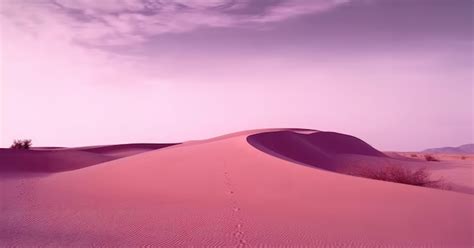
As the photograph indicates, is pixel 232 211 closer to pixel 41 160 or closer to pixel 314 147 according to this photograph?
pixel 41 160

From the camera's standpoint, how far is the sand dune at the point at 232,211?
677 centimetres

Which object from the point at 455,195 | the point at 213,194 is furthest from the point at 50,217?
the point at 455,195

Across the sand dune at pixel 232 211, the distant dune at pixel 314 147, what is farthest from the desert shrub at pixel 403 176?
the distant dune at pixel 314 147

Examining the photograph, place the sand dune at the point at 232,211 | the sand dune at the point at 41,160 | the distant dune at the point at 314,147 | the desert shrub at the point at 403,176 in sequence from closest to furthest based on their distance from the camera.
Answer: the sand dune at the point at 232,211
the desert shrub at the point at 403,176
the sand dune at the point at 41,160
the distant dune at the point at 314,147

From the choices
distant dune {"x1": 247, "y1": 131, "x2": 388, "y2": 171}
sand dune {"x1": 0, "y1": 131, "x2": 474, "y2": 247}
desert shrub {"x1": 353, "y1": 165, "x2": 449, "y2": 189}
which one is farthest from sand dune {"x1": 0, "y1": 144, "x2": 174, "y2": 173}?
desert shrub {"x1": 353, "y1": 165, "x2": 449, "y2": 189}

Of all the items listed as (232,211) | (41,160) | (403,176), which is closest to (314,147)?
(403,176)

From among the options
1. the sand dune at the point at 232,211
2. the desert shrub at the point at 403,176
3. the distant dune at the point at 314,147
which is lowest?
the sand dune at the point at 232,211

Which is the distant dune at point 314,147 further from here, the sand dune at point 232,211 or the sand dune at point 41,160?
the sand dune at point 41,160

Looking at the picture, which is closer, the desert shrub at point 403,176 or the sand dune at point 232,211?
the sand dune at point 232,211

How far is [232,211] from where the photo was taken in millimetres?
8422

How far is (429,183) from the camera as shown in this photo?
14.5m

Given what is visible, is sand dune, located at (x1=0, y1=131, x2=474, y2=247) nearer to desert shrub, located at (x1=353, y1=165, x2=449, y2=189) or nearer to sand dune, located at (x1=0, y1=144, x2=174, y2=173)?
desert shrub, located at (x1=353, y1=165, x2=449, y2=189)

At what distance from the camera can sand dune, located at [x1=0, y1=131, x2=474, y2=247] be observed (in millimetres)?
6766

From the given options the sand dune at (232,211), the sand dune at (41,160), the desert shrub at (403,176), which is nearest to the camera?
the sand dune at (232,211)
